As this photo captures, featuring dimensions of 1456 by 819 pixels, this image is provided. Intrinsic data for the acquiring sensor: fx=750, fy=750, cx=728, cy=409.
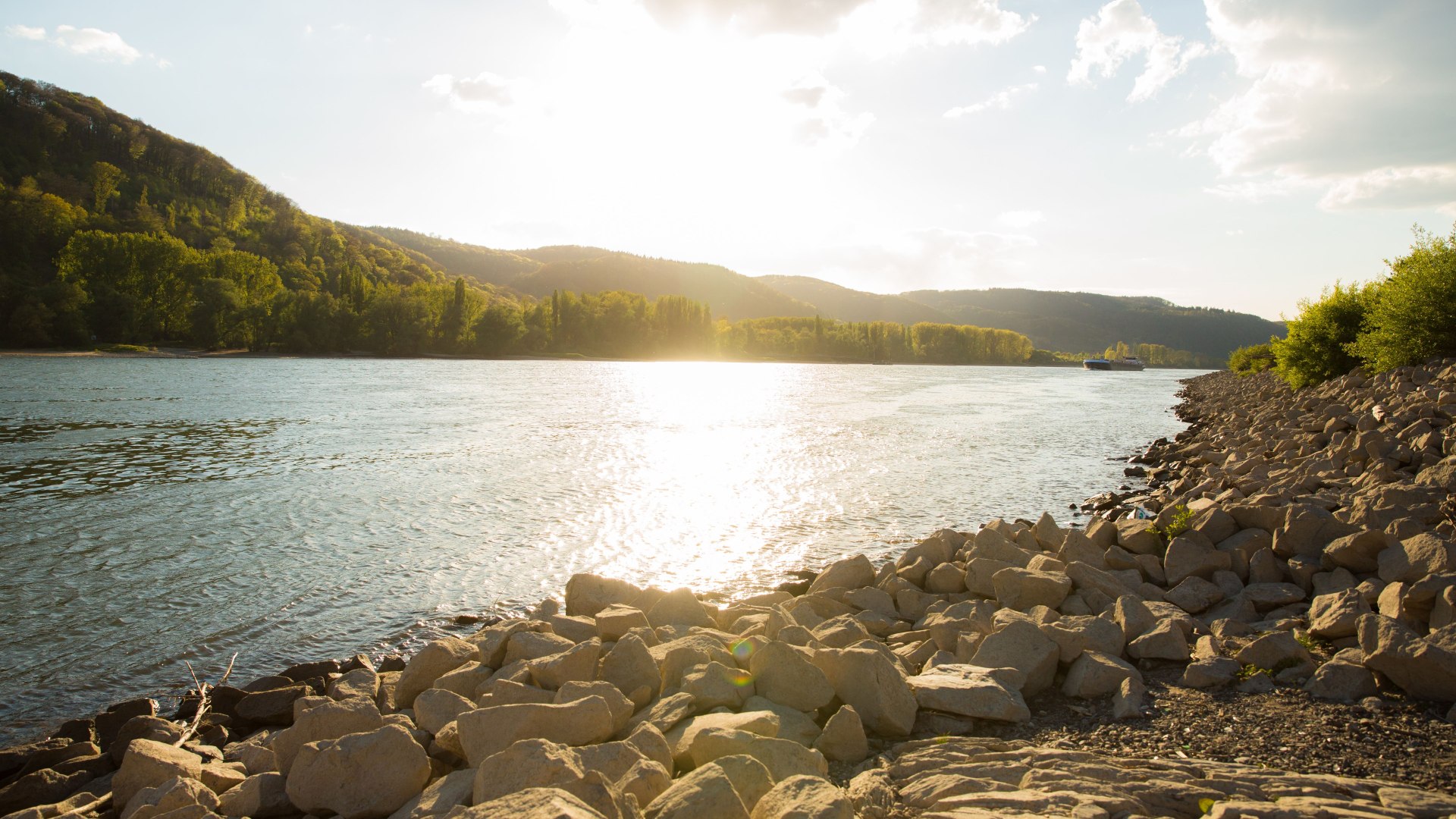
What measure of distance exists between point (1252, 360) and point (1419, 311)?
5279 cm

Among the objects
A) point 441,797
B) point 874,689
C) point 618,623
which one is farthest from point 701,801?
point 618,623

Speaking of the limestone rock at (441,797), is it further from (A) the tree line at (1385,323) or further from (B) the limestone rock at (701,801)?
(A) the tree line at (1385,323)

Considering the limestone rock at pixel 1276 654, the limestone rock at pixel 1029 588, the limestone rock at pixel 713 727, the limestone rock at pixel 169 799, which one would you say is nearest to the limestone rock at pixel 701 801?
the limestone rock at pixel 713 727

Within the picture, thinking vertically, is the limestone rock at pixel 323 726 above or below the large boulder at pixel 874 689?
below

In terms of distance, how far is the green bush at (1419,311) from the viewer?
20281 mm

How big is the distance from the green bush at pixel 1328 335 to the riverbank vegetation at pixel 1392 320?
0.03 m

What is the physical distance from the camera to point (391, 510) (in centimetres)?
1509

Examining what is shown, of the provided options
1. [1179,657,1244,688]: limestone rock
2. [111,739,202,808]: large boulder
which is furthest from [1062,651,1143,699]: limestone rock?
[111,739,202,808]: large boulder

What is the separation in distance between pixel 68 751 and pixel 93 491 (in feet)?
42.2

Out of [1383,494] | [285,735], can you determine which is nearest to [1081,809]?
[285,735]

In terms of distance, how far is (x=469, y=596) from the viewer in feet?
33.3

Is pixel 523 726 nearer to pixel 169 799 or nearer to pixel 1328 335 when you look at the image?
pixel 169 799

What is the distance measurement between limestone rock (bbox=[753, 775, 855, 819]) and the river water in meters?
6.05

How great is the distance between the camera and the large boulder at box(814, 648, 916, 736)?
→ 5.38 meters
